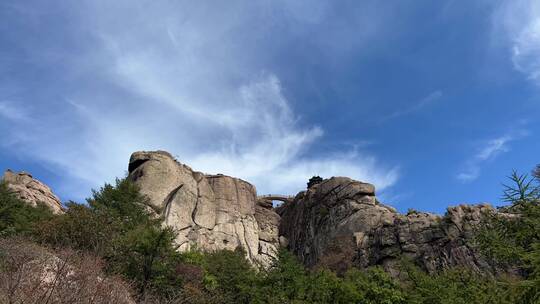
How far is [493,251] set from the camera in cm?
964

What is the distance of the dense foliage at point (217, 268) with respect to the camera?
1102cm

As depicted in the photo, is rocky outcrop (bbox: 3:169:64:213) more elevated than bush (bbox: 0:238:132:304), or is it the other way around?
rocky outcrop (bbox: 3:169:64:213)

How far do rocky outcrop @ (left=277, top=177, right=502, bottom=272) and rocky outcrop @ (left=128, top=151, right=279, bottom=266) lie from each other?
4.97m

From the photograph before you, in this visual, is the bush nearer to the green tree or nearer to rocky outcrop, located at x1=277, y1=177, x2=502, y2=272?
the green tree

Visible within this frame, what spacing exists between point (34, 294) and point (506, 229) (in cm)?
1166

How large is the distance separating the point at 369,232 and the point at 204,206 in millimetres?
23645

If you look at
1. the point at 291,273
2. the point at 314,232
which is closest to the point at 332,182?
the point at 314,232

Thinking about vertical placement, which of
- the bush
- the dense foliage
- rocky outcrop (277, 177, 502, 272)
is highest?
rocky outcrop (277, 177, 502, 272)

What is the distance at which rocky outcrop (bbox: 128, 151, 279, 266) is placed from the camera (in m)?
51.4

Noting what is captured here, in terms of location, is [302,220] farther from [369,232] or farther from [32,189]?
[32,189]

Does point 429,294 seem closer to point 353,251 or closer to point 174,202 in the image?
point 353,251

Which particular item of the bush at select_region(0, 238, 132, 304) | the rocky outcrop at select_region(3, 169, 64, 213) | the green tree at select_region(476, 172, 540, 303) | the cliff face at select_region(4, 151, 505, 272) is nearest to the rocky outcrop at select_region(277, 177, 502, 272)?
the cliff face at select_region(4, 151, 505, 272)

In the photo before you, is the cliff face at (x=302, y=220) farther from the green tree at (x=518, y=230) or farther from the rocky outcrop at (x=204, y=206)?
the green tree at (x=518, y=230)

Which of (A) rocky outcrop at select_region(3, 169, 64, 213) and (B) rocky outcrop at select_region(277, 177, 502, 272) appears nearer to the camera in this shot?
(B) rocky outcrop at select_region(277, 177, 502, 272)
